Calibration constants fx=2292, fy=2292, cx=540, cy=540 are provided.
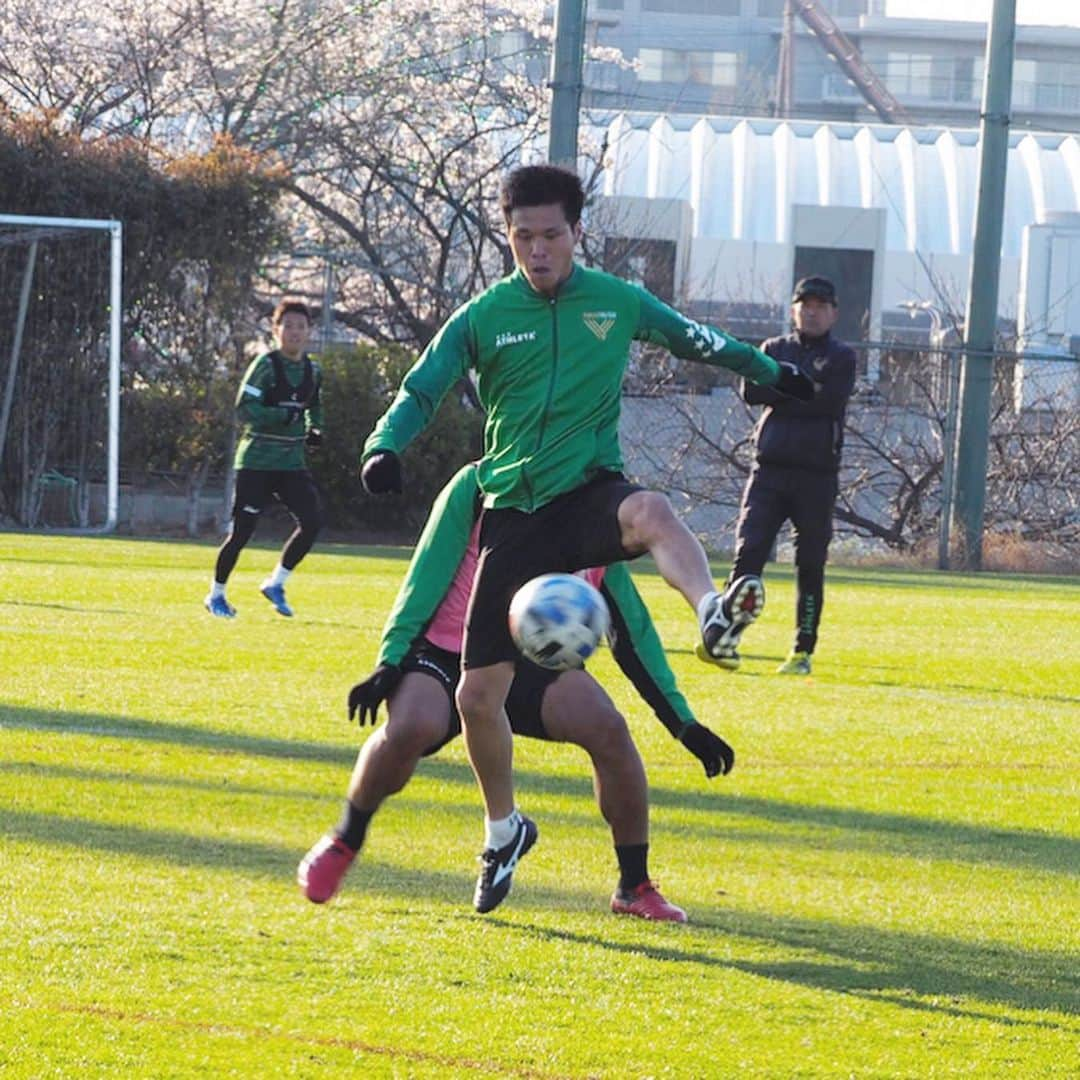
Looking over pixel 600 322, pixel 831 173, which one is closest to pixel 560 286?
pixel 600 322

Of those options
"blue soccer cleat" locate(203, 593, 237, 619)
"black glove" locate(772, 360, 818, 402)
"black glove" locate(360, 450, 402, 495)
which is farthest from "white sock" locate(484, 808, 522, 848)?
"blue soccer cleat" locate(203, 593, 237, 619)

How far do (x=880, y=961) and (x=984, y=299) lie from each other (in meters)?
20.6

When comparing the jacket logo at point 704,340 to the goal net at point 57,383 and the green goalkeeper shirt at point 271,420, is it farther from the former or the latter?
the goal net at point 57,383

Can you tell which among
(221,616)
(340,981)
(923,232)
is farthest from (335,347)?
(340,981)

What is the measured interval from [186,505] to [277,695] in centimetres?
1533

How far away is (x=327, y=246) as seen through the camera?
34562 mm

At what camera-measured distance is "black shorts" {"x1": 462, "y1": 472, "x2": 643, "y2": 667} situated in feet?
19.3

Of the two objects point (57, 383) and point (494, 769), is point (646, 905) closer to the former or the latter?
point (494, 769)

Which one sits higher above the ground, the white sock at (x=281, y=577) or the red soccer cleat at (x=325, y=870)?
the red soccer cleat at (x=325, y=870)

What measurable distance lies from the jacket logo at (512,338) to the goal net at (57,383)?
64.6 feet

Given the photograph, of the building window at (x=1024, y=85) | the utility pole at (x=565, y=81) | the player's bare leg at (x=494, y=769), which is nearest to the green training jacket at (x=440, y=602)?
the player's bare leg at (x=494, y=769)

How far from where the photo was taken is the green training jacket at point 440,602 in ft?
20.0

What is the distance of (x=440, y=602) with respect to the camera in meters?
6.14

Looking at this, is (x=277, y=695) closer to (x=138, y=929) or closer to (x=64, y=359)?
(x=138, y=929)
